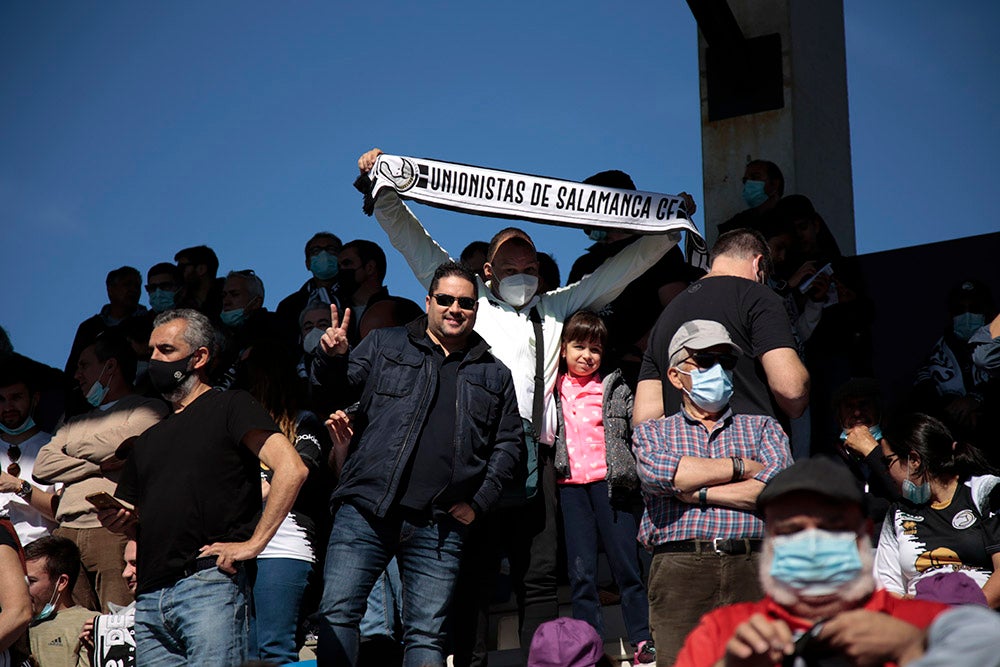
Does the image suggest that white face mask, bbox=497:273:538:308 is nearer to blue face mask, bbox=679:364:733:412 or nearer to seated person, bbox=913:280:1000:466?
blue face mask, bbox=679:364:733:412

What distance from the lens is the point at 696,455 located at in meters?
4.78

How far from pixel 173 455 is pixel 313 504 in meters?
1.70

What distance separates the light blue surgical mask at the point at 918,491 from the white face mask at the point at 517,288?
86.3 inches

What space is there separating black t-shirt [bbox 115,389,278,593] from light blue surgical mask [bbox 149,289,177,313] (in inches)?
207

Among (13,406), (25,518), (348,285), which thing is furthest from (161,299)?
(25,518)

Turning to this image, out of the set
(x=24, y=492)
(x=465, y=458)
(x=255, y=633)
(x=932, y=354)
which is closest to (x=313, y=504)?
(x=255, y=633)

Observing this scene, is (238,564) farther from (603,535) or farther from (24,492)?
(24,492)

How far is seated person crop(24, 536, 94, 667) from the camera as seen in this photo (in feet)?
21.6

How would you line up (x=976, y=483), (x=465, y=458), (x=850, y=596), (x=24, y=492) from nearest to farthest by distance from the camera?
(x=850, y=596), (x=465, y=458), (x=976, y=483), (x=24, y=492)

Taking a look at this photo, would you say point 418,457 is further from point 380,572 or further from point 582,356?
point 582,356

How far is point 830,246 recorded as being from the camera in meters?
8.45

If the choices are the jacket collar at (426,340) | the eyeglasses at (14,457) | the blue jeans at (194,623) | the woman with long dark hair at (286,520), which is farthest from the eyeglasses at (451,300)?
the eyeglasses at (14,457)

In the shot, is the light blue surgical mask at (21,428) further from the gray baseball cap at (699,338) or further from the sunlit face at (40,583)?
the gray baseball cap at (699,338)

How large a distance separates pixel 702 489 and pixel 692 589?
0.38m
